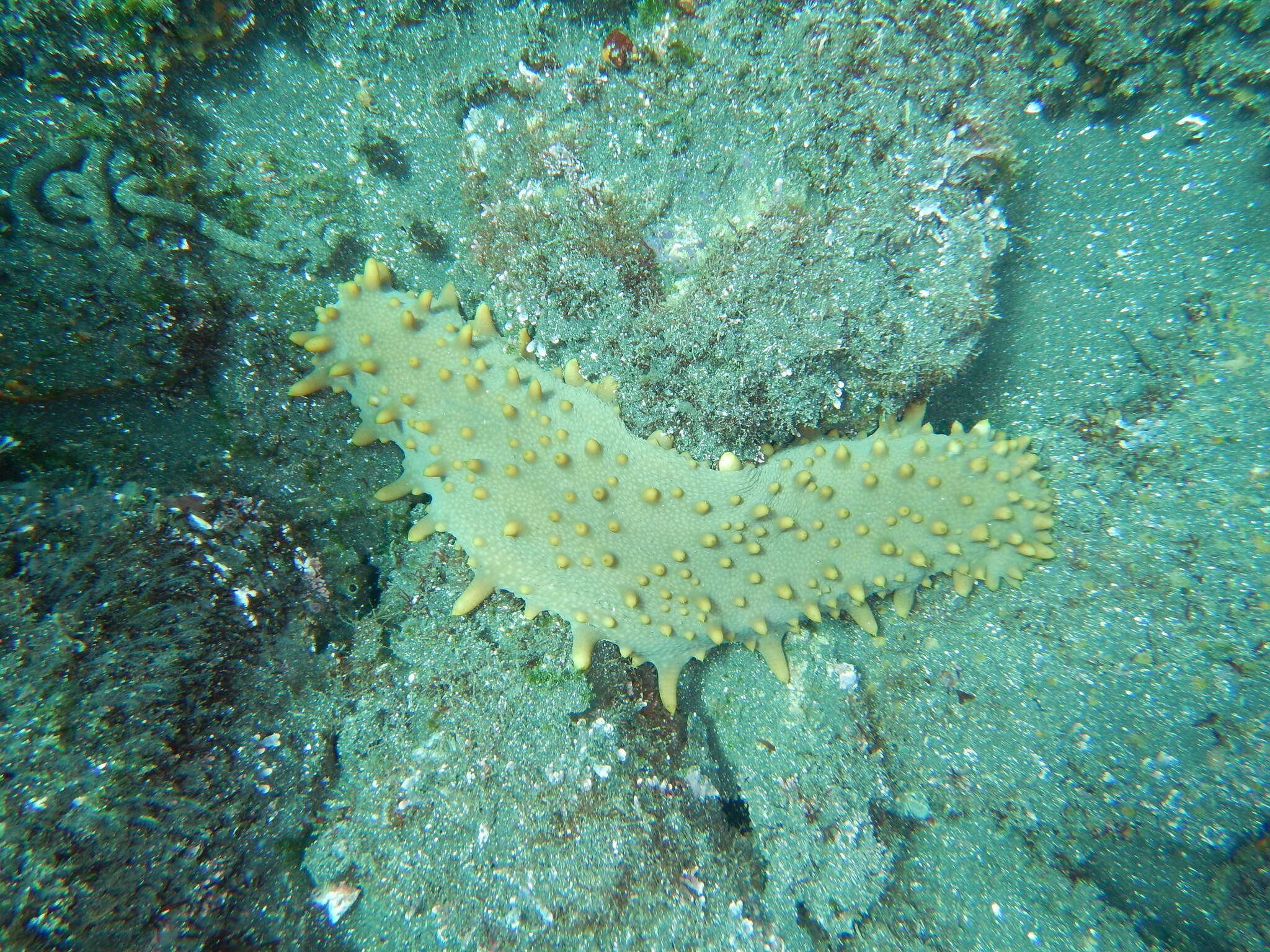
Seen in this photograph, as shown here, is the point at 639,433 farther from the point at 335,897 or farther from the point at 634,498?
the point at 335,897

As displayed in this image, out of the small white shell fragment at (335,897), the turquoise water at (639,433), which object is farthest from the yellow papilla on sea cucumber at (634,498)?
the small white shell fragment at (335,897)

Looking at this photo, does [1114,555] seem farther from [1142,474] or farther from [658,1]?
[658,1]

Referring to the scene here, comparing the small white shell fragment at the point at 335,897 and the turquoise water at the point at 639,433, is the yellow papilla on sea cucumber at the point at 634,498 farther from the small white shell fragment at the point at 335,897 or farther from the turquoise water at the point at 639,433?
the small white shell fragment at the point at 335,897

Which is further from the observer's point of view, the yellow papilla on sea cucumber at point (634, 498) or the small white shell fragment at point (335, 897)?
the small white shell fragment at point (335, 897)

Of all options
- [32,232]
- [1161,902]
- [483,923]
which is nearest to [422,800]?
[483,923]

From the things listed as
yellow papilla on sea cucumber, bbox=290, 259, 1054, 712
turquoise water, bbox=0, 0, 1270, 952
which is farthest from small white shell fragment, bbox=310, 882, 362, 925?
yellow papilla on sea cucumber, bbox=290, 259, 1054, 712

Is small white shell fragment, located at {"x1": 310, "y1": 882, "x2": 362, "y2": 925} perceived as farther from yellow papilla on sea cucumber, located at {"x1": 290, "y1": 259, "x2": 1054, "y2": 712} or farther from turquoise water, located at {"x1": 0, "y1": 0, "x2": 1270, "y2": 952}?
yellow papilla on sea cucumber, located at {"x1": 290, "y1": 259, "x2": 1054, "y2": 712}
